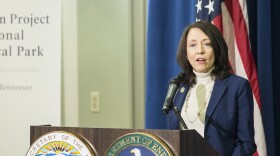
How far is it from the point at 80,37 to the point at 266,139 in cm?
156

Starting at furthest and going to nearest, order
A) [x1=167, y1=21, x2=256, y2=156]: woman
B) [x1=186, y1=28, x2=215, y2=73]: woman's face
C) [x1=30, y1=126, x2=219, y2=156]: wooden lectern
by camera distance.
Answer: [x1=186, y1=28, x2=215, y2=73]: woman's face
[x1=167, y1=21, x2=256, y2=156]: woman
[x1=30, y1=126, x2=219, y2=156]: wooden lectern

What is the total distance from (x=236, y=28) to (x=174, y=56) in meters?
0.50

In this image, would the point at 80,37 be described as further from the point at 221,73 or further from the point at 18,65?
the point at 221,73

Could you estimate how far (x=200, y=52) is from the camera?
198 centimetres

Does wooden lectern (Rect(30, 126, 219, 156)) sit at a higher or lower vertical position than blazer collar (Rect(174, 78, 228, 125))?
lower

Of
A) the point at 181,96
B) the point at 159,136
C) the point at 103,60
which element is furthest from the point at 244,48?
the point at 159,136

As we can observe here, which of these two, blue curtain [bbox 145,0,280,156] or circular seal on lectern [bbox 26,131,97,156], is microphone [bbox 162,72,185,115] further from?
blue curtain [bbox 145,0,280,156]

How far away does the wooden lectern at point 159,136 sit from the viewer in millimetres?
1030

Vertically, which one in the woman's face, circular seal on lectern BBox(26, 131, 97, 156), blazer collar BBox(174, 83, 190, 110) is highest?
the woman's face

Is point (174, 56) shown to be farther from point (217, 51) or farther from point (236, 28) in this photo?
point (217, 51)

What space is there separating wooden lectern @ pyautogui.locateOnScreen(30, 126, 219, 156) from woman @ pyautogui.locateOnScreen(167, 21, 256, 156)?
69 centimetres

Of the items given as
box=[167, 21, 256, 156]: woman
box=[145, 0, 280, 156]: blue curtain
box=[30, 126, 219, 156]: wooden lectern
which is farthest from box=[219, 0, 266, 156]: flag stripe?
box=[30, 126, 219, 156]: wooden lectern

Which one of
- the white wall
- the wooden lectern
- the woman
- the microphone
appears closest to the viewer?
the wooden lectern

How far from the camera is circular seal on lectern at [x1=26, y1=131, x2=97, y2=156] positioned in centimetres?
110
